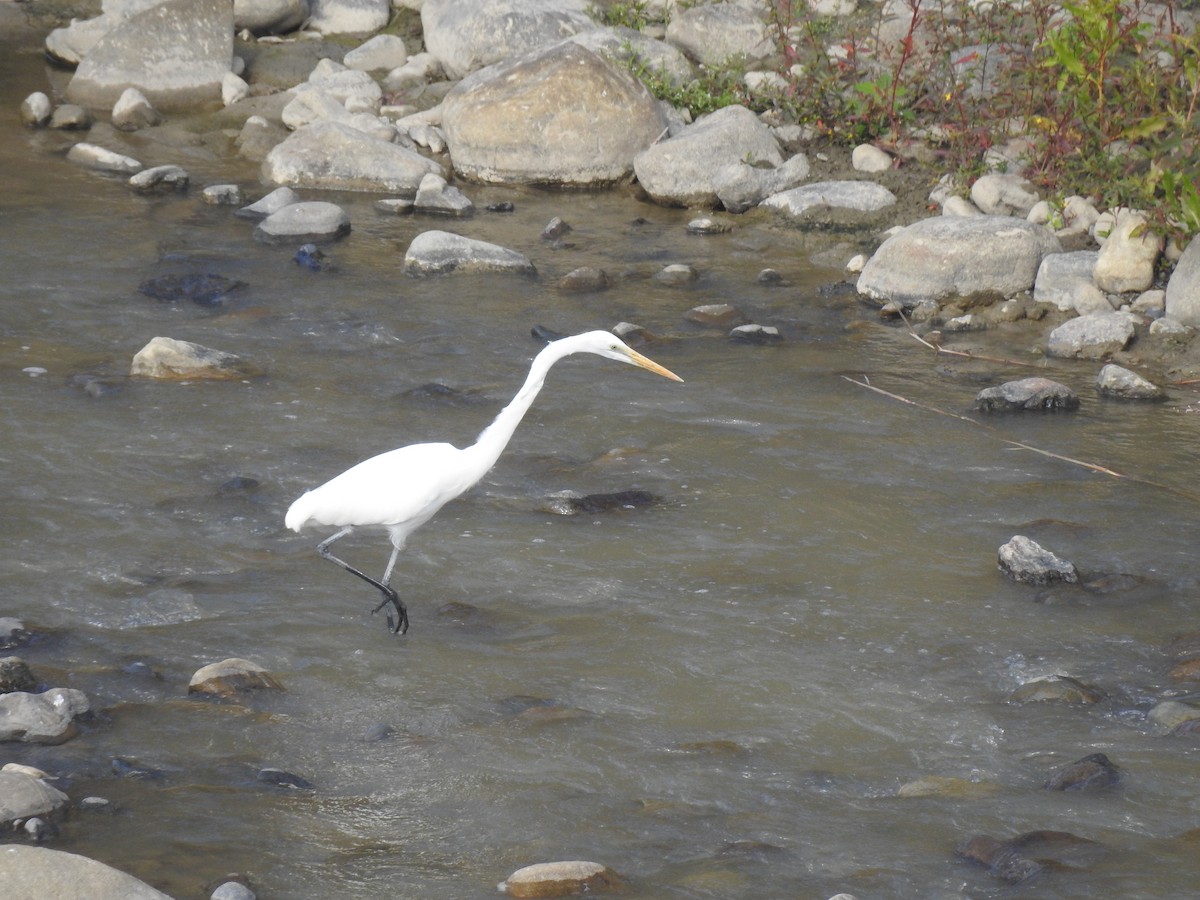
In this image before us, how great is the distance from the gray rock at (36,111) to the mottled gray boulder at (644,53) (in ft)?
16.1

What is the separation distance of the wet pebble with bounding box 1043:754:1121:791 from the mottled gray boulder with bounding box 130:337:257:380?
5005 mm

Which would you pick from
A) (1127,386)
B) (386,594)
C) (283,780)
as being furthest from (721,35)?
(283,780)

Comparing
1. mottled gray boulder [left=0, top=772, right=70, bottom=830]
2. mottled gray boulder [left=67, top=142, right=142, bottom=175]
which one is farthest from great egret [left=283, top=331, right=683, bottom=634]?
mottled gray boulder [left=67, top=142, right=142, bottom=175]

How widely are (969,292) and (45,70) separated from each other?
413 inches

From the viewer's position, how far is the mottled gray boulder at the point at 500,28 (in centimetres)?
1352

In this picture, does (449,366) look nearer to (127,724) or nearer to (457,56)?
(127,724)

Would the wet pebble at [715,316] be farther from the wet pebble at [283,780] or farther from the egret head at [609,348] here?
the wet pebble at [283,780]

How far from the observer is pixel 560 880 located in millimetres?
3785

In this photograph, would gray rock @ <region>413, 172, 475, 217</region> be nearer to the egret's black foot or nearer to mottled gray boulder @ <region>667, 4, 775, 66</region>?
mottled gray boulder @ <region>667, 4, 775, 66</region>

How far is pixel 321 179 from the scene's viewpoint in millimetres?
11812

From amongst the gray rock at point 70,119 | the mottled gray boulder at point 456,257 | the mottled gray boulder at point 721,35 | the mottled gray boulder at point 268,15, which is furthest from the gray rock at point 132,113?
the mottled gray boulder at point 721,35

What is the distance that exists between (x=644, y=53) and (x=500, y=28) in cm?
150

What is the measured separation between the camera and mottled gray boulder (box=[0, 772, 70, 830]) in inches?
153

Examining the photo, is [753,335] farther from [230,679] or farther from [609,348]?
[230,679]
